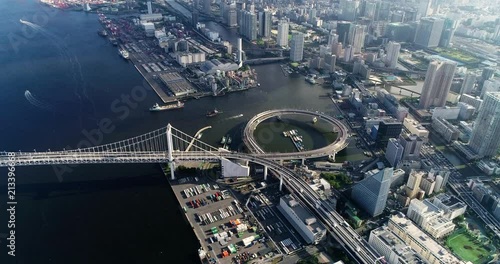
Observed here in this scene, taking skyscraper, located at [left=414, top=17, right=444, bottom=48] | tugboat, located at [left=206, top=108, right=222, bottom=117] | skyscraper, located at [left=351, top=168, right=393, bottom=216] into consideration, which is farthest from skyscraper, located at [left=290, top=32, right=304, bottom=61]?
skyscraper, located at [left=351, top=168, right=393, bottom=216]

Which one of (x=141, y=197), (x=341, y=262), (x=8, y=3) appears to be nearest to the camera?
(x=341, y=262)

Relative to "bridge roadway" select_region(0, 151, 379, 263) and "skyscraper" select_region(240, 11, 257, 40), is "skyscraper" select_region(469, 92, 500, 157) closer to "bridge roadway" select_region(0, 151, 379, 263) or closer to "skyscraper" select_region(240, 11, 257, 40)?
"bridge roadway" select_region(0, 151, 379, 263)

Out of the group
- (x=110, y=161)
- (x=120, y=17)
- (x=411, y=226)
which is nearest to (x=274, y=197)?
(x=411, y=226)

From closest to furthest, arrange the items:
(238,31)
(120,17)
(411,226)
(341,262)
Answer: (341,262) < (411,226) < (238,31) < (120,17)

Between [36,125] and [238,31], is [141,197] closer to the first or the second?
[36,125]

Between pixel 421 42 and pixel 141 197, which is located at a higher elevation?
pixel 421 42

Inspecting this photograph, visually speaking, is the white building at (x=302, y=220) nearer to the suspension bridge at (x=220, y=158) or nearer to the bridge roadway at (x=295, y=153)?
the suspension bridge at (x=220, y=158)

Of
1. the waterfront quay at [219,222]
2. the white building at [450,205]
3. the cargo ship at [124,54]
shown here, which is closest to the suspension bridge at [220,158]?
the waterfront quay at [219,222]
